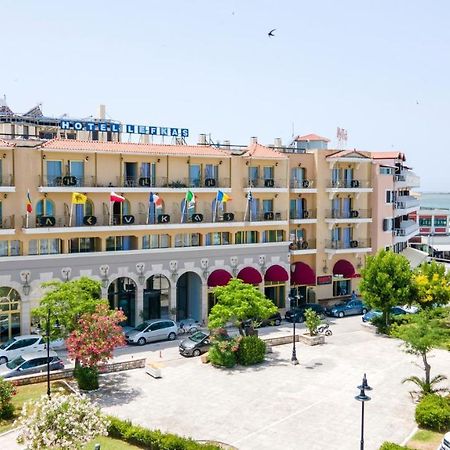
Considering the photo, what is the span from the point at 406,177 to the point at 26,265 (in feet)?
152

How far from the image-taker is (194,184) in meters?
53.2

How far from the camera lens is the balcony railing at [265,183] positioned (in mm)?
56062

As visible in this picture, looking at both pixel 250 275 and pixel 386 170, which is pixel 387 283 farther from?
pixel 386 170

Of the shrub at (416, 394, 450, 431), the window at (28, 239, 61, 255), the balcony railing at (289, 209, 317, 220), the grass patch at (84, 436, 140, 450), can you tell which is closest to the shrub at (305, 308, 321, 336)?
the balcony railing at (289, 209, 317, 220)

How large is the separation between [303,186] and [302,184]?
0.73 feet

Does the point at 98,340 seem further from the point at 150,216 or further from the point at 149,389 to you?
the point at 150,216

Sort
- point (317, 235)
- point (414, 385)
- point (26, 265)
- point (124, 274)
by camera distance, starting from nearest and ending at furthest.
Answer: point (414, 385), point (26, 265), point (124, 274), point (317, 235)

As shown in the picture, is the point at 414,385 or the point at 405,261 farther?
the point at 405,261

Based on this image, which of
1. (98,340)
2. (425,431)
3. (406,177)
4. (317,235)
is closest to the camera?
(425,431)

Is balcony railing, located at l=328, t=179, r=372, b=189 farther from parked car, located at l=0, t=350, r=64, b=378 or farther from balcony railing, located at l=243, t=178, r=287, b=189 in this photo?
parked car, located at l=0, t=350, r=64, b=378

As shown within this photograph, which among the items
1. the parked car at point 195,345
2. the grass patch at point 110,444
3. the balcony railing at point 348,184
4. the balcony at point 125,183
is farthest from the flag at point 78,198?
the balcony railing at point 348,184

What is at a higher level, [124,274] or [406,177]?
[406,177]

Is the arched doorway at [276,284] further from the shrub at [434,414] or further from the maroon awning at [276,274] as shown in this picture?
the shrub at [434,414]

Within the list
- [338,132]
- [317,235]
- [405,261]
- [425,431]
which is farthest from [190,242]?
[425,431]
